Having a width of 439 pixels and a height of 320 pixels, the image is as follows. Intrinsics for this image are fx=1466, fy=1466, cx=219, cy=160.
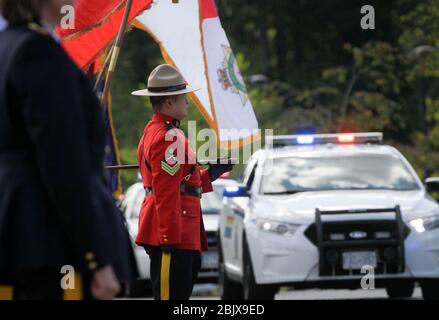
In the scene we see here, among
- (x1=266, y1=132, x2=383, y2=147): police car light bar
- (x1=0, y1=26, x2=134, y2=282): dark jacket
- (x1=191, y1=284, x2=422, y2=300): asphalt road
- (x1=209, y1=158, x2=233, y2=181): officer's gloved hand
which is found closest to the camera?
(x1=0, y1=26, x2=134, y2=282): dark jacket

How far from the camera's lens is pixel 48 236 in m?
4.58

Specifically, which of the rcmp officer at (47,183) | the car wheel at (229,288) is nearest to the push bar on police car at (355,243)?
the car wheel at (229,288)

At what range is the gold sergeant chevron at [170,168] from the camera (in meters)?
8.33

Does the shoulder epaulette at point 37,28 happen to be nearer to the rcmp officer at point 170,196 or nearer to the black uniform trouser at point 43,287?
the black uniform trouser at point 43,287

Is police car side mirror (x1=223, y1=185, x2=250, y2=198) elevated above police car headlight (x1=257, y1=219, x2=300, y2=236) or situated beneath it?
elevated above

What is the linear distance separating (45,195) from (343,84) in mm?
40202

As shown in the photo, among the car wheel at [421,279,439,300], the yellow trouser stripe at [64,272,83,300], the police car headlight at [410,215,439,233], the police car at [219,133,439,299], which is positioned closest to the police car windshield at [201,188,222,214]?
the police car at [219,133,439,299]

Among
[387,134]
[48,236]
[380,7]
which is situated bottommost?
[387,134]

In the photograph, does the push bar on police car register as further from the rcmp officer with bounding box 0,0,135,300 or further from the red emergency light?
the rcmp officer with bounding box 0,0,135,300

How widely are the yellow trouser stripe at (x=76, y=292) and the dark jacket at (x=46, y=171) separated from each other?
129mm

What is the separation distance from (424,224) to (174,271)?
5186mm

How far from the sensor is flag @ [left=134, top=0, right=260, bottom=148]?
1062 centimetres
